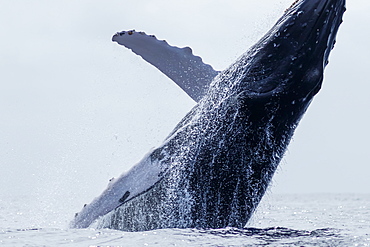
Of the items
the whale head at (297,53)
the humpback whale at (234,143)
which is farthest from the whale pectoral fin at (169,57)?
the whale head at (297,53)

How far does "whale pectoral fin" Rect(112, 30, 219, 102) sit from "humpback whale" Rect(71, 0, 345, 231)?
39.7 inches

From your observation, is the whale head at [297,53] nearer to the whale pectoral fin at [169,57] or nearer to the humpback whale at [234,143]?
the humpback whale at [234,143]

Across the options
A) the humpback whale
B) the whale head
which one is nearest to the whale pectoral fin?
the humpback whale

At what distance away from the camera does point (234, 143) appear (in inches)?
230

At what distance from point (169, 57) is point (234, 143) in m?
1.96

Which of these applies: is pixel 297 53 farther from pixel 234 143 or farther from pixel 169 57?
pixel 169 57

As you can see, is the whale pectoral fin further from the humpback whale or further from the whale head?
the whale head

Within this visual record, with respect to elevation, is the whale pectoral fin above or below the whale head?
above

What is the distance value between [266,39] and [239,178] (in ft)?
4.24

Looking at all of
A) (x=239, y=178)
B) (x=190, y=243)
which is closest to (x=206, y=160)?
(x=239, y=178)

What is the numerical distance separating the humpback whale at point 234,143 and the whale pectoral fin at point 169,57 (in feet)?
3.31

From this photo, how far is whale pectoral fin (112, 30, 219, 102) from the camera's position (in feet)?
23.9

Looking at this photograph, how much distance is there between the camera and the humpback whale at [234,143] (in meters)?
5.57

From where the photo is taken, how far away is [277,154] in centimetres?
594
